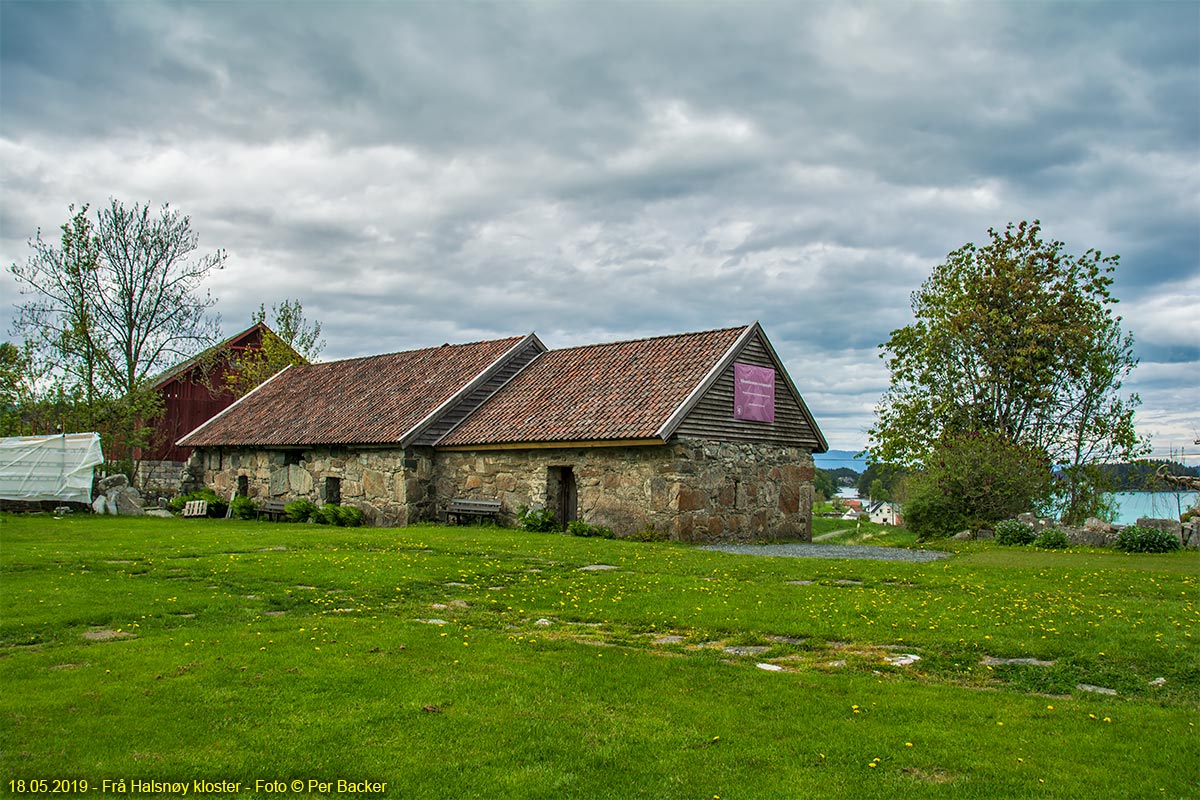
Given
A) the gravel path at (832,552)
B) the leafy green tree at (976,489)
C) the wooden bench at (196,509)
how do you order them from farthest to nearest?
the wooden bench at (196,509), the leafy green tree at (976,489), the gravel path at (832,552)

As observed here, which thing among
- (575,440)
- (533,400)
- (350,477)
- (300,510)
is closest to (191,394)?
(300,510)

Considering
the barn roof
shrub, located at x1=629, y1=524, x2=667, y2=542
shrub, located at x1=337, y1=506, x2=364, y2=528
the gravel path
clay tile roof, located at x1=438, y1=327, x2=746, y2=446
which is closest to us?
the gravel path

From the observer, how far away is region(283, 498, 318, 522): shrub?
88.9ft

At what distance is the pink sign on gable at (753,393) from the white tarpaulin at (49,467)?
1947cm

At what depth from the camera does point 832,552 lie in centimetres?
1956

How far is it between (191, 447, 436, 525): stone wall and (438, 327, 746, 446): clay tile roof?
1.51 metres

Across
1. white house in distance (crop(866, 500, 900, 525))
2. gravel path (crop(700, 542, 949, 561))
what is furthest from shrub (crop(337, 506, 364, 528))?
white house in distance (crop(866, 500, 900, 525))

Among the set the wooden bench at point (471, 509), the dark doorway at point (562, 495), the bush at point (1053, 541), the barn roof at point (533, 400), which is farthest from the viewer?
the wooden bench at point (471, 509)

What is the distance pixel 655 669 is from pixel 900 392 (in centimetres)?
2606

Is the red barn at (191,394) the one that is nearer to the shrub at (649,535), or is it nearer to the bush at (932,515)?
the shrub at (649,535)

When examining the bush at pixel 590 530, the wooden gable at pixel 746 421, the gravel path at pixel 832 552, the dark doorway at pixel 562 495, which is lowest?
the gravel path at pixel 832 552

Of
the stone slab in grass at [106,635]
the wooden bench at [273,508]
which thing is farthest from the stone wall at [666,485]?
the stone slab in grass at [106,635]

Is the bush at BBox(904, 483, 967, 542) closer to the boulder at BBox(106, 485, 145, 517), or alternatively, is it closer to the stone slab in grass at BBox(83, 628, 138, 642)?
the stone slab in grass at BBox(83, 628, 138, 642)

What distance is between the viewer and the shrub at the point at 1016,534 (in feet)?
67.3
